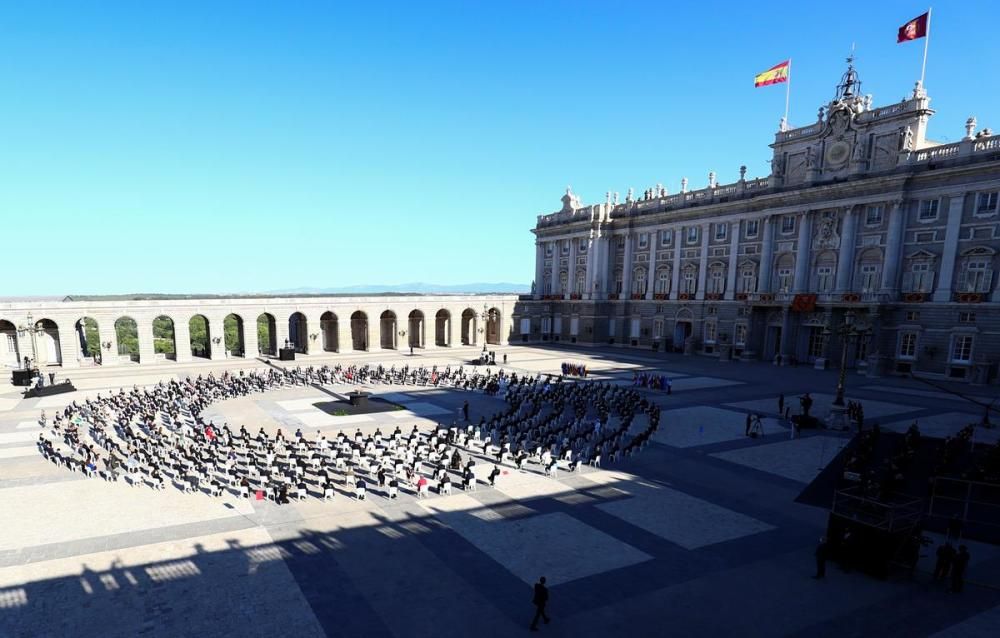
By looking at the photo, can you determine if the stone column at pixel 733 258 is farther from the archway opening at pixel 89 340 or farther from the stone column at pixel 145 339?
the archway opening at pixel 89 340

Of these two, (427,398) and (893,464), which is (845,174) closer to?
(893,464)

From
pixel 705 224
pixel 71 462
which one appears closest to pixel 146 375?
pixel 71 462

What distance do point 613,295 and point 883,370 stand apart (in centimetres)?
3187

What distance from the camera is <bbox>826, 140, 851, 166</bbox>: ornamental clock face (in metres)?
46.2

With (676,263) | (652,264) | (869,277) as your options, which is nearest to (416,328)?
(652,264)

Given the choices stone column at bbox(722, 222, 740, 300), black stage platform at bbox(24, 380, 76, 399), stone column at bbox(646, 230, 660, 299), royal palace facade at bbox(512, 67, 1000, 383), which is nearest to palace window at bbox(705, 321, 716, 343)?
royal palace facade at bbox(512, 67, 1000, 383)

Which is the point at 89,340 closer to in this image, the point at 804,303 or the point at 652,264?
the point at 652,264

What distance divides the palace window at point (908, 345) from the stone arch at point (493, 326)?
43.3m

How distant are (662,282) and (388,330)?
35.5 metres

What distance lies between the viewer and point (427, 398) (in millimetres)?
33750

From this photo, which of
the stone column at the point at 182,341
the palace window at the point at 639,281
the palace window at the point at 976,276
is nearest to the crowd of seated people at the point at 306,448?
the stone column at the point at 182,341

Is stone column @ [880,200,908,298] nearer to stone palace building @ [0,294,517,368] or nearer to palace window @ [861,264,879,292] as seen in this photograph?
palace window @ [861,264,879,292]

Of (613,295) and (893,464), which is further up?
(613,295)

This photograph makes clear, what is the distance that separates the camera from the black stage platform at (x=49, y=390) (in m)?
33.8
